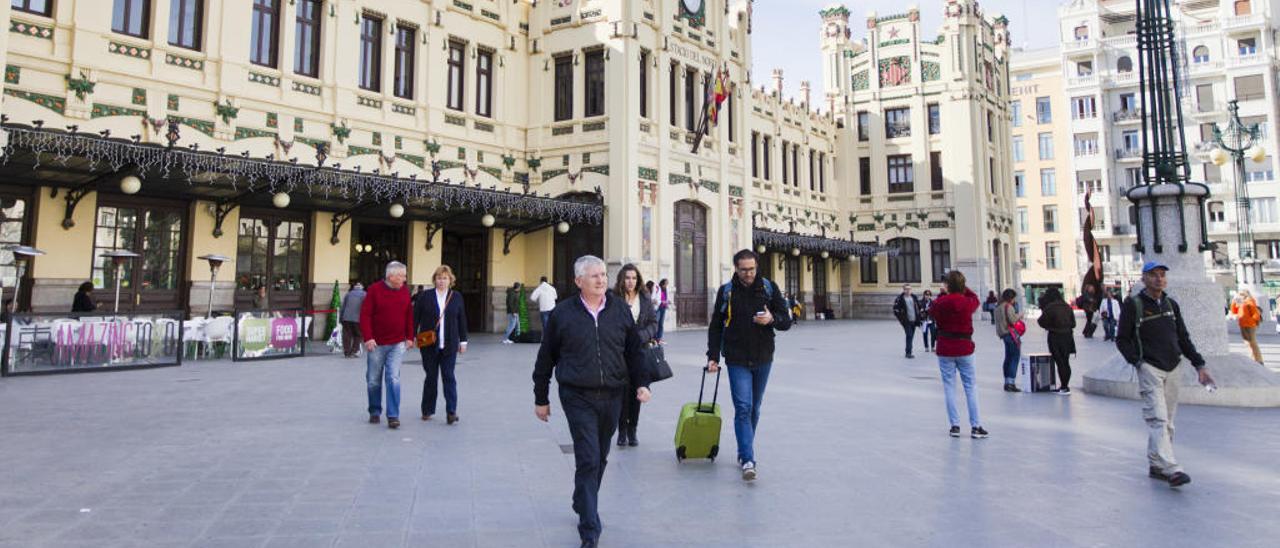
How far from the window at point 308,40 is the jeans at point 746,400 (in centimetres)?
1645

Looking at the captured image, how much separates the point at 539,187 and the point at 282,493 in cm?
1850

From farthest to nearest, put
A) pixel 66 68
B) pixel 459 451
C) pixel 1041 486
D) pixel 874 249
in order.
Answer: pixel 874 249 → pixel 66 68 → pixel 459 451 → pixel 1041 486

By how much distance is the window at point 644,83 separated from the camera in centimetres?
2323

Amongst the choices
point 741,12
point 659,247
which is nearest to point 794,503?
point 659,247

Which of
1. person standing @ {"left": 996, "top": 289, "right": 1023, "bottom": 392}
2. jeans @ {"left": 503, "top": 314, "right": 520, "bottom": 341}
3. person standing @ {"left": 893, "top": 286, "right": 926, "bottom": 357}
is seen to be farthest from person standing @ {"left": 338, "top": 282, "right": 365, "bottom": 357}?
person standing @ {"left": 996, "top": 289, "right": 1023, "bottom": 392}

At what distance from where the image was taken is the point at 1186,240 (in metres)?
9.59

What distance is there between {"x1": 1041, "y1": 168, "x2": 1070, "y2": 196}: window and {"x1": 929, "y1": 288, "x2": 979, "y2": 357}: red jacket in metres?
54.4

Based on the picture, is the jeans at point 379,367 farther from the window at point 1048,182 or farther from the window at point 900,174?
the window at point 1048,182

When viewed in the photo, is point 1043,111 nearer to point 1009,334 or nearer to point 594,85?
point 594,85

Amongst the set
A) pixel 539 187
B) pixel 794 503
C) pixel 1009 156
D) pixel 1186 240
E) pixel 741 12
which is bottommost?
pixel 794 503

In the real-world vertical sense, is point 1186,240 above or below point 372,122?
below

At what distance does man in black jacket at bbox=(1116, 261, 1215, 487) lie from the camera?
5.48 metres

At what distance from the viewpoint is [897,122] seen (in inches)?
1474

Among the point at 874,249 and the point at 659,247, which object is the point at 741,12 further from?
the point at 874,249
